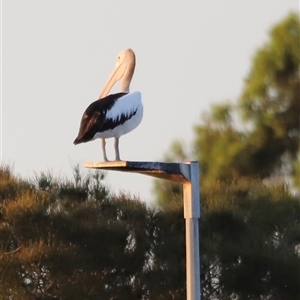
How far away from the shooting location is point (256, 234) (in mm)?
12898

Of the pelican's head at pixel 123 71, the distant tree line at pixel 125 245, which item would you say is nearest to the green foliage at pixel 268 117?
the distant tree line at pixel 125 245

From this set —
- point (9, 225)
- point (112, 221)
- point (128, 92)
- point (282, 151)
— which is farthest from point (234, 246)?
point (282, 151)

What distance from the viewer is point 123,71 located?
30.3 feet

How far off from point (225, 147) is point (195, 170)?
558 inches

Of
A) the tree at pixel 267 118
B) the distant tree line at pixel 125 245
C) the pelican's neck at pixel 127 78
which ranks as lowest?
the distant tree line at pixel 125 245

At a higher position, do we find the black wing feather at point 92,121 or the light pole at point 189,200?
the black wing feather at point 92,121

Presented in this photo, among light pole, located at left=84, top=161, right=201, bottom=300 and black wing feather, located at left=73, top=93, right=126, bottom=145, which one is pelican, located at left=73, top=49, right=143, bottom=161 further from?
light pole, located at left=84, top=161, right=201, bottom=300

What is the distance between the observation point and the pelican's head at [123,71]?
9195 millimetres

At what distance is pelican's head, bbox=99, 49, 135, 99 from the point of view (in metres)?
9.20

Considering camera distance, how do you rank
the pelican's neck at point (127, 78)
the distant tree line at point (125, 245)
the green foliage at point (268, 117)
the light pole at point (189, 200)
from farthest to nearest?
1. the green foliage at point (268, 117)
2. the distant tree line at point (125, 245)
3. the pelican's neck at point (127, 78)
4. the light pole at point (189, 200)

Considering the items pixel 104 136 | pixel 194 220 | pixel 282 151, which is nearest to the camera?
pixel 194 220

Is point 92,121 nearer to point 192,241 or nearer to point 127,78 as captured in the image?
point 127,78

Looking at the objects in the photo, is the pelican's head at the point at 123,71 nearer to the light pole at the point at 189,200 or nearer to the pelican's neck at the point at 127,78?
the pelican's neck at the point at 127,78

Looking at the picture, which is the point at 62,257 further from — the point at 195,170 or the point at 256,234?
the point at 195,170
